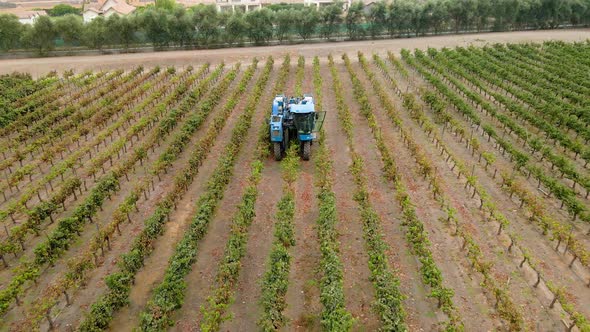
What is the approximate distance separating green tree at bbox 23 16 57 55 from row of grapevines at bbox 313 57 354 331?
4052 centimetres

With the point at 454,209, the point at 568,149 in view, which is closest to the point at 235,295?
the point at 454,209

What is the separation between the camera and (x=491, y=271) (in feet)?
42.0

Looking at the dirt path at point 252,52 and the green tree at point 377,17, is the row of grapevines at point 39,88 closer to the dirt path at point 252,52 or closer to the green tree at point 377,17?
the dirt path at point 252,52

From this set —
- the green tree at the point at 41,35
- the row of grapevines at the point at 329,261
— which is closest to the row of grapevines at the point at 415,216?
the row of grapevines at the point at 329,261

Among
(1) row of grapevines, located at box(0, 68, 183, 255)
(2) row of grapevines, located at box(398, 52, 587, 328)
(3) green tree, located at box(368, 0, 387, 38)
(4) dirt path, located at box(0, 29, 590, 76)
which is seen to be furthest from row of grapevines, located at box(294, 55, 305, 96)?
(3) green tree, located at box(368, 0, 387, 38)

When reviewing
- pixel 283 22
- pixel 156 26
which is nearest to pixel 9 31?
pixel 156 26

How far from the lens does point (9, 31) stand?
147 feet

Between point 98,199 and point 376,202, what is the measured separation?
10.4 m

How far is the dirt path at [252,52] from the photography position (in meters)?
41.2

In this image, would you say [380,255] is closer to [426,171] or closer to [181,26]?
[426,171]

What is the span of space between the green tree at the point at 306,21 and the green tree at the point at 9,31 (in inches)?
1161

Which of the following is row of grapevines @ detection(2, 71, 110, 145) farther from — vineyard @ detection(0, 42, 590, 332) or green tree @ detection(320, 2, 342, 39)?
green tree @ detection(320, 2, 342, 39)

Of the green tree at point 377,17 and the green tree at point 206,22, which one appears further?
the green tree at point 377,17

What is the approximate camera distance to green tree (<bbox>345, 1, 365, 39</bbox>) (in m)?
49.7
